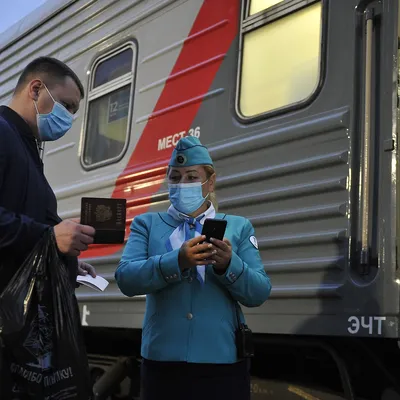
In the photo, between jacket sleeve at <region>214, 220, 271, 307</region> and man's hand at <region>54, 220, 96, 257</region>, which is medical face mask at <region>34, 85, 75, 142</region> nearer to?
man's hand at <region>54, 220, 96, 257</region>

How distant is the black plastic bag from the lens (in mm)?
1623

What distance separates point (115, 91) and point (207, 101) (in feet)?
3.18

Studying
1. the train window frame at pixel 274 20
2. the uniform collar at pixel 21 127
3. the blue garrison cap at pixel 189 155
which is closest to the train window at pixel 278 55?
the train window frame at pixel 274 20

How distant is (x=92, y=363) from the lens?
12.7ft

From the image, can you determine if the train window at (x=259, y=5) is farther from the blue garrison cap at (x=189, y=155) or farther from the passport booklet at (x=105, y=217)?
the passport booklet at (x=105, y=217)

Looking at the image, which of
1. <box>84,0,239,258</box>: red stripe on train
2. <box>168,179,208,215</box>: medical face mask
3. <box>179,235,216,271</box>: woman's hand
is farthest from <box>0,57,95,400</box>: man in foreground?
<box>84,0,239,258</box>: red stripe on train

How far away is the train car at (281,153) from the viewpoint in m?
2.29

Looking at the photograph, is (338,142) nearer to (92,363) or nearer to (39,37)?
(92,363)

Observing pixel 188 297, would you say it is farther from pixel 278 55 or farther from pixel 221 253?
pixel 278 55

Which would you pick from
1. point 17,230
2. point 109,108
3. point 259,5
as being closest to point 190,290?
point 17,230

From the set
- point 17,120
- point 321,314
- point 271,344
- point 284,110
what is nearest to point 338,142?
point 284,110

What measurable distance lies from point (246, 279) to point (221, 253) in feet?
0.45

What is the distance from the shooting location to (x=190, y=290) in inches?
75.5

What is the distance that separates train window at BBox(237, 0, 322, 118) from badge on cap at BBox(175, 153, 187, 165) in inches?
32.5
